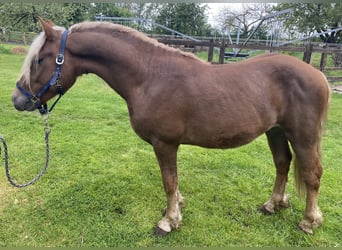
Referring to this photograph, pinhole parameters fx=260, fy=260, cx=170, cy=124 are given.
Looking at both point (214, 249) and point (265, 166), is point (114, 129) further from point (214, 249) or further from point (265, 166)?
point (214, 249)

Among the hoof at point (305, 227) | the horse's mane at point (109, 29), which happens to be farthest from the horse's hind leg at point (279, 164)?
the horse's mane at point (109, 29)

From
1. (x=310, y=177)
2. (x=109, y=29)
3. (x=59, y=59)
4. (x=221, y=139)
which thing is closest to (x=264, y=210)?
(x=310, y=177)

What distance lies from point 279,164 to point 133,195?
170 cm

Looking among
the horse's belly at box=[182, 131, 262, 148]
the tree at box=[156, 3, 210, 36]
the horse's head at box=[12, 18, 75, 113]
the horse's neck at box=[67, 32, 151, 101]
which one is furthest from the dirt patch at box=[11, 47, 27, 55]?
the horse's belly at box=[182, 131, 262, 148]

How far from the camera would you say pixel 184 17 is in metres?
29.5

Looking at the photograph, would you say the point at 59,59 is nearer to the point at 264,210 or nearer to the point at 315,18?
the point at 264,210

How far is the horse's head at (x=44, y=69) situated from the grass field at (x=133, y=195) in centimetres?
35

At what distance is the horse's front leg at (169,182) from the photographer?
7.72ft

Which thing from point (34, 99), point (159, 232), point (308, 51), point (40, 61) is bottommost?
point (159, 232)

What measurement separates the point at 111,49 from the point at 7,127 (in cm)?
377

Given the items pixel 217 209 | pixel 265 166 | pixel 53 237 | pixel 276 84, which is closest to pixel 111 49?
pixel 276 84

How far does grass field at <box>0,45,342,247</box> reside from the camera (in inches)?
98.1

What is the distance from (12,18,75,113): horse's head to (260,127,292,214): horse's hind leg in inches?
83.6

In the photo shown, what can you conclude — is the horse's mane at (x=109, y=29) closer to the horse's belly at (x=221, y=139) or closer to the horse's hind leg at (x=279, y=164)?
the horse's belly at (x=221, y=139)
